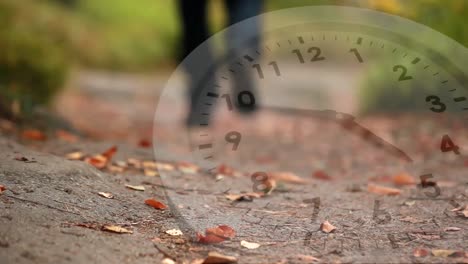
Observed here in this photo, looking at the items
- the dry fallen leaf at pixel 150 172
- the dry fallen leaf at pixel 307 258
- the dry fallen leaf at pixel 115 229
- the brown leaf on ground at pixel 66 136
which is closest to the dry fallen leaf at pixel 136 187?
the dry fallen leaf at pixel 150 172

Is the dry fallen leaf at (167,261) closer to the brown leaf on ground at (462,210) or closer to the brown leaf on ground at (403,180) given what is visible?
the brown leaf on ground at (462,210)

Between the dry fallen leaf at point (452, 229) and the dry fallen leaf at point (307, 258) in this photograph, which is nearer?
the dry fallen leaf at point (307, 258)

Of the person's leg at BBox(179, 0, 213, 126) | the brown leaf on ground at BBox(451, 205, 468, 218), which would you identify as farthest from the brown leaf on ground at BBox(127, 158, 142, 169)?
the person's leg at BBox(179, 0, 213, 126)

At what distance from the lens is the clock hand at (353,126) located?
4.15 m

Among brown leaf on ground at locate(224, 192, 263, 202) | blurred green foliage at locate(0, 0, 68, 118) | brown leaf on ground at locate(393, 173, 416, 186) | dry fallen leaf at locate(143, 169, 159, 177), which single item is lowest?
brown leaf on ground at locate(224, 192, 263, 202)

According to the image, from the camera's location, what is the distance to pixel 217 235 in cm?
215

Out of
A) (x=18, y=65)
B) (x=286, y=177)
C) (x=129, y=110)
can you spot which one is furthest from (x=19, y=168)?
(x=129, y=110)

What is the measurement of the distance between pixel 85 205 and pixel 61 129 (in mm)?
1895

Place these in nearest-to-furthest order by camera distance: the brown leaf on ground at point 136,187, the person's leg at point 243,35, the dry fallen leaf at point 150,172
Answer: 1. the brown leaf on ground at point 136,187
2. the dry fallen leaf at point 150,172
3. the person's leg at point 243,35

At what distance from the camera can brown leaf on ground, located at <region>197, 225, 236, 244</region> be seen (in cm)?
211

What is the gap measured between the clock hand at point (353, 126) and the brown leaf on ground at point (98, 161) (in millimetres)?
1813

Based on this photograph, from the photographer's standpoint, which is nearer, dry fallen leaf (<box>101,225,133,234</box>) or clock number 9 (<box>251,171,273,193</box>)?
dry fallen leaf (<box>101,225,133,234</box>)

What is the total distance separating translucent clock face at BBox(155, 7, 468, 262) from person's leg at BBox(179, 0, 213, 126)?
5 cm

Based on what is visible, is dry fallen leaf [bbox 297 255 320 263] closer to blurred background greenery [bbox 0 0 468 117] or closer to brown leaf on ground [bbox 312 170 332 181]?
brown leaf on ground [bbox 312 170 332 181]
